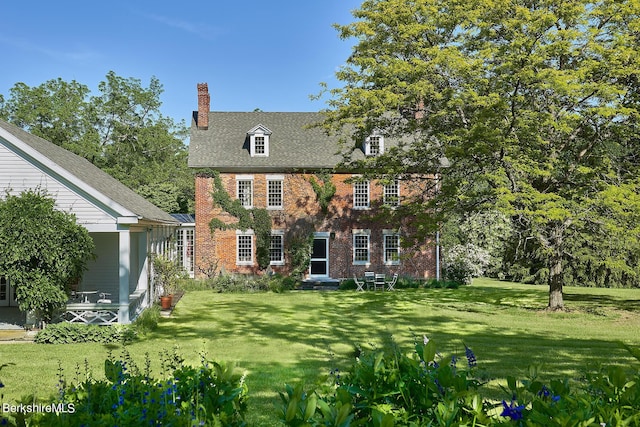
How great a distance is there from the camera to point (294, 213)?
31.3 m

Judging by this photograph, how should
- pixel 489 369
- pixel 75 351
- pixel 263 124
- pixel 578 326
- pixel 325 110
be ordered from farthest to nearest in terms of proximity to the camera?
pixel 263 124 < pixel 325 110 < pixel 578 326 < pixel 75 351 < pixel 489 369

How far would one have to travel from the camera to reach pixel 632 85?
19562 mm

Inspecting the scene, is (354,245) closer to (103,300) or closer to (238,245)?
(238,245)

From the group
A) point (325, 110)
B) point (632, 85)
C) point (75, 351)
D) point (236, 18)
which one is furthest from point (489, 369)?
point (325, 110)

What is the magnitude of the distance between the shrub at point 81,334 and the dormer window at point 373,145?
20668mm

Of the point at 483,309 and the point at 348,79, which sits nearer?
the point at 483,309

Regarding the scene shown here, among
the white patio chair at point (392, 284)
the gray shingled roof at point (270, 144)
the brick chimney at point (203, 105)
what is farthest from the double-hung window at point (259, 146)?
the white patio chair at point (392, 284)

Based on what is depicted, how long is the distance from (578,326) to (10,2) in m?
23.7

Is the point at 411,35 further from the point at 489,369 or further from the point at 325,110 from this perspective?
the point at 489,369

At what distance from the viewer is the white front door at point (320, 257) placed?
103ft

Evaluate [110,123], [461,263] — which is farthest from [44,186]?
[110,123]

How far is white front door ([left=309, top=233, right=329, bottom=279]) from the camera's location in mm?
31328

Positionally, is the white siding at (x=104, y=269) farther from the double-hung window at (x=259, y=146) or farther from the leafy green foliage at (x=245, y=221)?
the double-hung window at (x=259, y=146)

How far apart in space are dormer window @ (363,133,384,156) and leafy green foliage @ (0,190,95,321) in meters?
20.4
